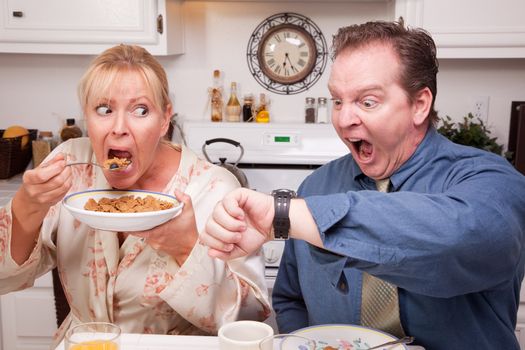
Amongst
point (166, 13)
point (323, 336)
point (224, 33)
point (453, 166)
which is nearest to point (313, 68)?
point (224, 33)

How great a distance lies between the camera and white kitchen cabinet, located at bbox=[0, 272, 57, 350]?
7.63 ft

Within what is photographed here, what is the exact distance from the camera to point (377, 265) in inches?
37.7

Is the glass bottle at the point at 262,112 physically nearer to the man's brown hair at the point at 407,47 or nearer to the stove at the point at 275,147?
the stove at the point at 275,147

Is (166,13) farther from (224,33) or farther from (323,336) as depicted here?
(323,336)

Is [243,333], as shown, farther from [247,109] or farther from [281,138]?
[247,109]

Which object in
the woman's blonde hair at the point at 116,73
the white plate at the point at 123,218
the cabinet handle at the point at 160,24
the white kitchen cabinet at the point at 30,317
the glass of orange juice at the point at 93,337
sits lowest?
the white kitchen cabinet at the point at 30,317

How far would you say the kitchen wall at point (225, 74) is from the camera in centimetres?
276

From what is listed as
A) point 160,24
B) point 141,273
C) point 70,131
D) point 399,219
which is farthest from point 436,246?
point 70,131

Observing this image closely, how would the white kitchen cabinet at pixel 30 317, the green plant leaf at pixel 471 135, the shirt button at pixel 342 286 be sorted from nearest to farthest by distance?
the shirt button at pixel 342 286 → the white kitchen cabinet at pixel 30 317 → the green plant leaf at pixel 471 135

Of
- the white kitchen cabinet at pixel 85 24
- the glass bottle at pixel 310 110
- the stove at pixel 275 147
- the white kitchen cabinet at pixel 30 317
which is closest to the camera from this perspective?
the white kitchen cabinet at pixel 30 317

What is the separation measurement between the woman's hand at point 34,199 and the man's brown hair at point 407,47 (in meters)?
0.66

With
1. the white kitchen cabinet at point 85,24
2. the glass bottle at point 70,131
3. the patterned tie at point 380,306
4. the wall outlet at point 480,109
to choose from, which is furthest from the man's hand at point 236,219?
the wall outlet at point 480,109

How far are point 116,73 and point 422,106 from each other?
708 mm

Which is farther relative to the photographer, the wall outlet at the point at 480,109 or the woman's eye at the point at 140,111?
the wall outlet at the point at 480,109
